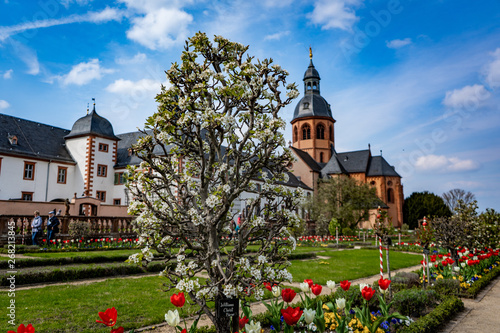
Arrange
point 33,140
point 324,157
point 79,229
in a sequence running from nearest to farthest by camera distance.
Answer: point 79,229 → point 33,140 → point 324,157

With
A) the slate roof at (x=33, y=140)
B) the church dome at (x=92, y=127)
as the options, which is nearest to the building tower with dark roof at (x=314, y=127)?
the church dome at (x=92, y=127)

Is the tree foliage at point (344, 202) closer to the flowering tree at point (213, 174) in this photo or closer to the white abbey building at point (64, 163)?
the white abbey building at point (64, 163)

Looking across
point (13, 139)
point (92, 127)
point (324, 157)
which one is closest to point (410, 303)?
point (13, 139)

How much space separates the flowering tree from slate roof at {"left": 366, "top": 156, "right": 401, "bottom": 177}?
61396 millimetres

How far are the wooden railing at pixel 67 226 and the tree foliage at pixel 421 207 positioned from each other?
188 ft

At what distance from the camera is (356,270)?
1410cm

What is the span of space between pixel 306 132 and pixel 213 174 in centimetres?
6359

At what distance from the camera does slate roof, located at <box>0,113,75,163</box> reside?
106 ft

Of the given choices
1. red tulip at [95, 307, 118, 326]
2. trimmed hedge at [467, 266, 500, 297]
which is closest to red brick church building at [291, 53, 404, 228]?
trimmed hedge at [467, 266, 500, 297]

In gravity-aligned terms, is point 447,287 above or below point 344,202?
below

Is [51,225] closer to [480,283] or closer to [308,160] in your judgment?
[480,283]

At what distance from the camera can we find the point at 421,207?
64125 mm

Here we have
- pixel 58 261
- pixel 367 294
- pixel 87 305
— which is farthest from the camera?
pixel 58 261

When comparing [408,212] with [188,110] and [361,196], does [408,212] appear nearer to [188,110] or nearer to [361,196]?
[361,196]
